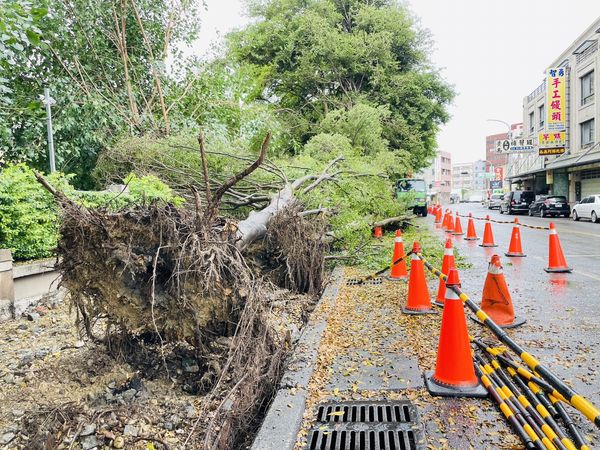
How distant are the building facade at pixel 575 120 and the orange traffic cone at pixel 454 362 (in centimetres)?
2746

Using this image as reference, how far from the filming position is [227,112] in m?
13.5

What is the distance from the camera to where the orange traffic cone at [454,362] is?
3273 millimetres

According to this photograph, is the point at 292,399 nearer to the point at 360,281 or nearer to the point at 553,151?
the point at 360,281

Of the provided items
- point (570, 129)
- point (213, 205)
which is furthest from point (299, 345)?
point (570, 129)

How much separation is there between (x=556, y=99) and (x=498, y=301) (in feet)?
105

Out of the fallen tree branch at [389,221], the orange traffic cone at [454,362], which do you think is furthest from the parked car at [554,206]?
the orange traffic cone at [454,362]

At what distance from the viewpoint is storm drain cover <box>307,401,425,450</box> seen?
2.71 metres

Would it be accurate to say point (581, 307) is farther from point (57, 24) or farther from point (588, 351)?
point (57, 24)

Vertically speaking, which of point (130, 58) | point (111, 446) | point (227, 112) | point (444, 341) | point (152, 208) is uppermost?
point (130, 58)

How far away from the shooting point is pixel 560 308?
217 inches

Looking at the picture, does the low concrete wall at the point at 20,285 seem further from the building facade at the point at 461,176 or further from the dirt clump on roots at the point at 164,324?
the building facade at the point at 461,176

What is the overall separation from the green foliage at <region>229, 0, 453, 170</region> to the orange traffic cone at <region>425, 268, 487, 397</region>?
2104 cm

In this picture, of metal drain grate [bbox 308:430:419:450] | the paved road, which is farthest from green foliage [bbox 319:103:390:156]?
metal drain grate [bbox 308:430:419:450]

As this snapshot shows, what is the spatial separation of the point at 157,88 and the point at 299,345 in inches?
400
